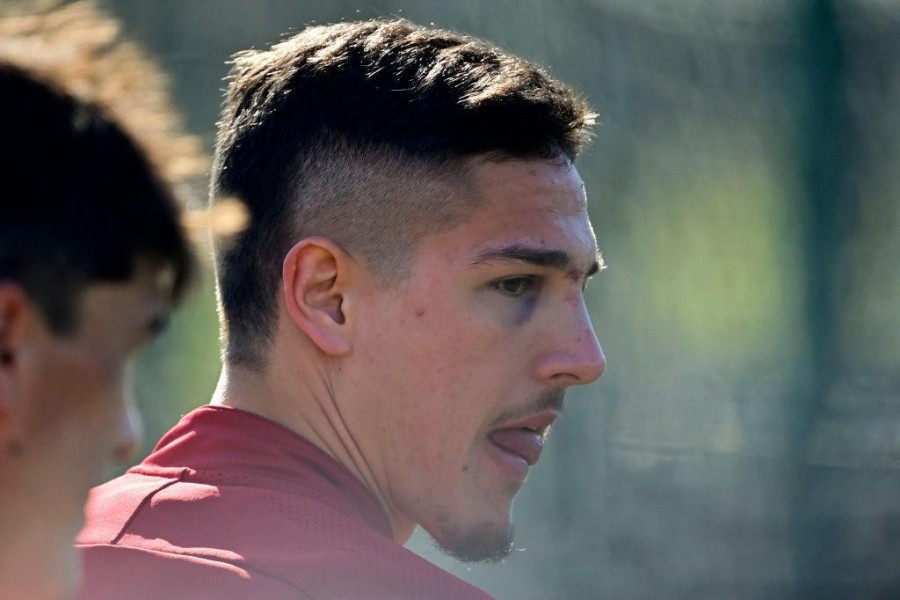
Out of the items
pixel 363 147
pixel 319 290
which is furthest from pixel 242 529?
pixel 363 147

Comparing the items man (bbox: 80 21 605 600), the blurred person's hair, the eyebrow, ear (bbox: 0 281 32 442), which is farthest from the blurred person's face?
the eyebrow

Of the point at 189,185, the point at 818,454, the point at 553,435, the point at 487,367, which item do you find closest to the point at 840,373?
the point at 818,454

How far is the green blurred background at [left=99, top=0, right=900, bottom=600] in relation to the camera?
4.83 metres

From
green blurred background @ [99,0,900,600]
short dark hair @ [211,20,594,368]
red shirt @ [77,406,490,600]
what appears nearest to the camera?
red shirt @ [77,406,490,600]

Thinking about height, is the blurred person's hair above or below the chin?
above

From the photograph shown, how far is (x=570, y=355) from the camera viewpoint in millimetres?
2088

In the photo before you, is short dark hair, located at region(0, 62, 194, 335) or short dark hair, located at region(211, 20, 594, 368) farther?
short dark hair, located at region(211, 20, 594, 368)

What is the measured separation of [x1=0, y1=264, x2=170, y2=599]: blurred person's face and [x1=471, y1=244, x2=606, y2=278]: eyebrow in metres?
0.92

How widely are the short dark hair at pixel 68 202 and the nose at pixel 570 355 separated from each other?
989mm

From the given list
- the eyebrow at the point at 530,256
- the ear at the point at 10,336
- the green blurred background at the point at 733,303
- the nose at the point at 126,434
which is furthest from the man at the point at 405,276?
the green blurred background at the point at 733,303

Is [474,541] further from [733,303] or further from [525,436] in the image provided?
[733,303]

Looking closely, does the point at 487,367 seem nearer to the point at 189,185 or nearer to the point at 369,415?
the point at 369,415

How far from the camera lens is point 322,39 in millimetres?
2193

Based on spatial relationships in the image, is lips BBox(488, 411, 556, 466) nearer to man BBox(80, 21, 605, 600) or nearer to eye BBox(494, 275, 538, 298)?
man BBox(80, 21, 605, 600)
